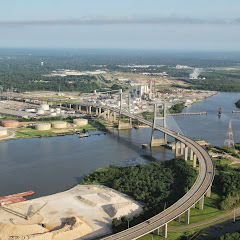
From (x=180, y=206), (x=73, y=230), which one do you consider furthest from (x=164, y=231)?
(x=73, y=230)

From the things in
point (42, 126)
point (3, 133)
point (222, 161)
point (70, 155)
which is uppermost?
point (42, 126)

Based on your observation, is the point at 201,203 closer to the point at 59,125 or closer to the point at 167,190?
the point at 167,190

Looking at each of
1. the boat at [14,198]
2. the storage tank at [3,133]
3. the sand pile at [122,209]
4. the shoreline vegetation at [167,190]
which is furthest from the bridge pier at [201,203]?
the storage tank at [3,133]

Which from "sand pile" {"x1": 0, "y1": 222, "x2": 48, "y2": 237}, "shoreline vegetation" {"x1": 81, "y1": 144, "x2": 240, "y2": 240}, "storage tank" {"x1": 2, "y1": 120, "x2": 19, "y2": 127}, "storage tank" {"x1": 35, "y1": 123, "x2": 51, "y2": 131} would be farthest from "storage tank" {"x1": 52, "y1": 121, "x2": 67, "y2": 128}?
"sand pile" {"x1": 0, "y1": 222, "x2": 48, "y2": 237}

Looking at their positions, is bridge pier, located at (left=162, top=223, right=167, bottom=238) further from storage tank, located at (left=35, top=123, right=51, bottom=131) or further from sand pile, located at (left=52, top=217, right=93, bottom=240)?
storage tank, located at (left=35, top=123, right=51, bottom=131)

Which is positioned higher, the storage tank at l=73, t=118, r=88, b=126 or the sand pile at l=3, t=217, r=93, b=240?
the storage tank at l=73, t=118, r=88, b=126

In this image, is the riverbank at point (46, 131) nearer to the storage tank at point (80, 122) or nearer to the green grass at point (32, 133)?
the green grass at point (32, 133)

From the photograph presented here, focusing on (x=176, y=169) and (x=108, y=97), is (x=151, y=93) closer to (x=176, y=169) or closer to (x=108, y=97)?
(x=108, y=97)
